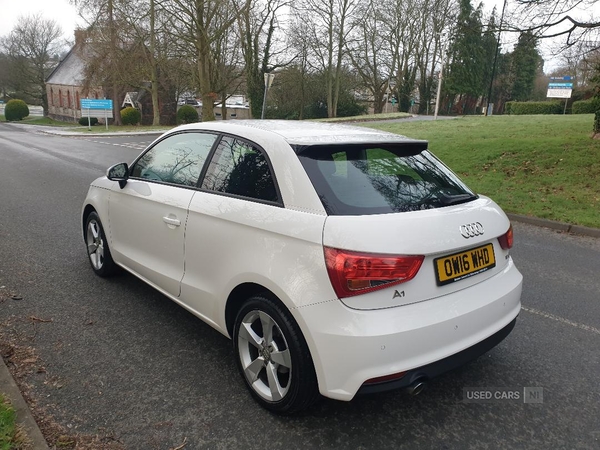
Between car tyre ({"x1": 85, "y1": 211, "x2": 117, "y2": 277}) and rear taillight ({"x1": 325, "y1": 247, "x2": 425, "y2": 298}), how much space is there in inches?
117

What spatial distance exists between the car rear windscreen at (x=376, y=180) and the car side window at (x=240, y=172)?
0.28 meters

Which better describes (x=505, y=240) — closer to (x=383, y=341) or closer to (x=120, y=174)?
(x=383, y=341)

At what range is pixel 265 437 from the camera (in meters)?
2.50

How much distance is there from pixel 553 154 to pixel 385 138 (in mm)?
10302

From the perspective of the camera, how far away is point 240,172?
9.83 ft

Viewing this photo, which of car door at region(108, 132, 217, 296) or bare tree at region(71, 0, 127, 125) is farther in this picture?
bare tree at region(71, 0, 127, 125)

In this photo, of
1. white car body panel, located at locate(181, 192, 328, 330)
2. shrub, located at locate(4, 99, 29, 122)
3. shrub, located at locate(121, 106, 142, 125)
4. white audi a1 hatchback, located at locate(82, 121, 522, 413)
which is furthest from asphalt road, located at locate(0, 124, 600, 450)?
shrub, located at locate(4, 99, 29, 122)

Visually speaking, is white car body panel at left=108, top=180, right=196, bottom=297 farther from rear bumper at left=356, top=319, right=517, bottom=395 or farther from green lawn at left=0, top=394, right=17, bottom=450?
rear bumper at left=356, top=319, right=517, bottom=395

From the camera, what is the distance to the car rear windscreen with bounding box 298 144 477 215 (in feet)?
8.27

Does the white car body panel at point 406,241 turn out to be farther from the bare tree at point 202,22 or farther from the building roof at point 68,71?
the building roof at point 68,71

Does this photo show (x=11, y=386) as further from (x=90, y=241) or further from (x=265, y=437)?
(x=90, y=241)

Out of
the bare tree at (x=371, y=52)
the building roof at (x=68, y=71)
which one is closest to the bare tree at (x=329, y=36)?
the bare tree at (x=371, y=52)

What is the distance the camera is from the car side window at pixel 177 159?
339cm

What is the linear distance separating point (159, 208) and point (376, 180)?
1711 millimetres
